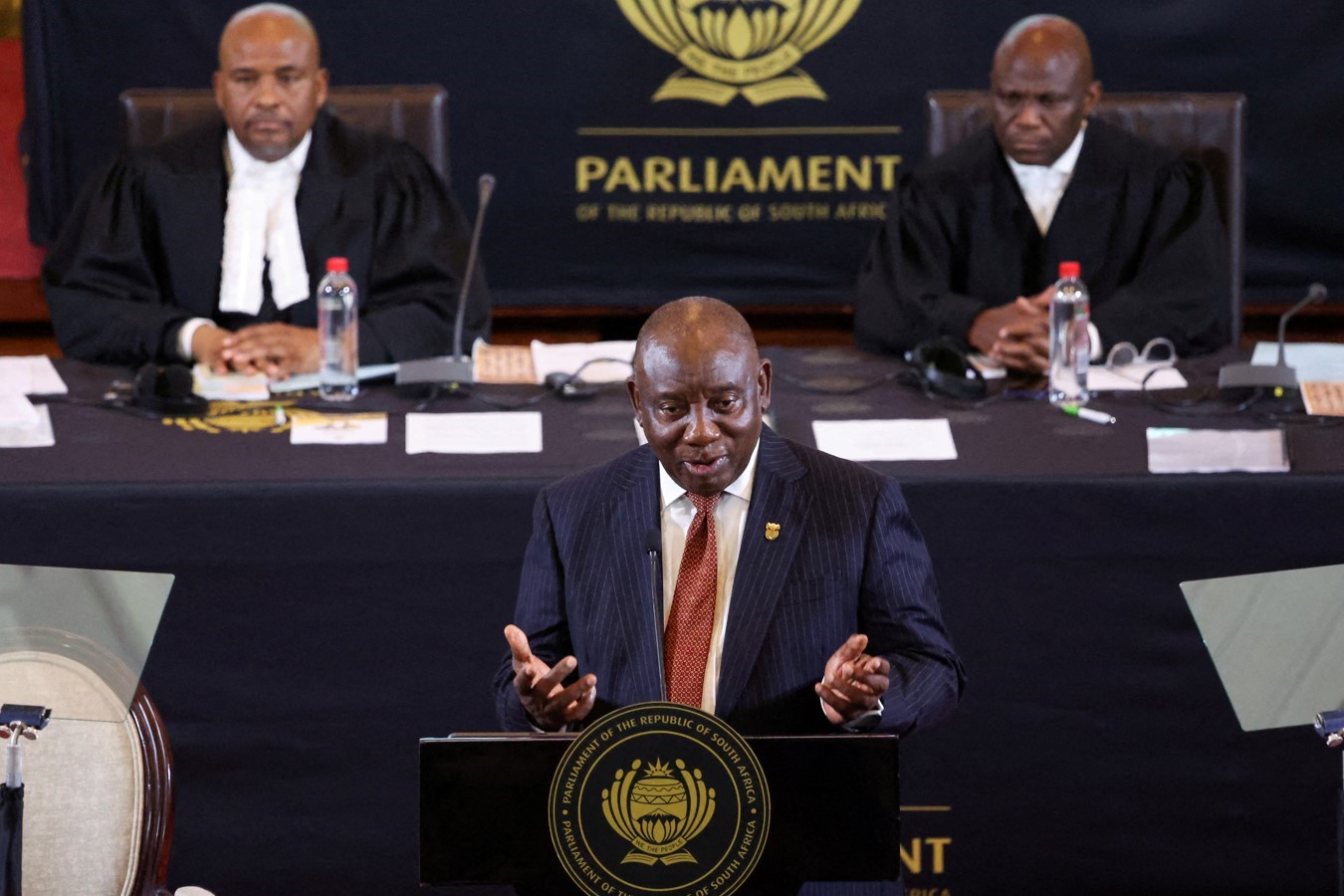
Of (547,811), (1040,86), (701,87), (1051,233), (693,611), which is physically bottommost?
(547,811)

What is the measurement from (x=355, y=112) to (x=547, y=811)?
3.03m

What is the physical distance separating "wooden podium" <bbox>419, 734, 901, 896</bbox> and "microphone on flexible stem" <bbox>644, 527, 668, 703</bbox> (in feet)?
1.59

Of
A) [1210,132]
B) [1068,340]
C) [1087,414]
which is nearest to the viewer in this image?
[1087,414]

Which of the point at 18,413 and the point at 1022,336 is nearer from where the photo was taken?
the point at 18,413

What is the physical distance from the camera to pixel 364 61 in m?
6.24

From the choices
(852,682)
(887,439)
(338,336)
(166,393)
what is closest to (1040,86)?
(887,439)

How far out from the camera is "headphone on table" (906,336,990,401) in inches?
150

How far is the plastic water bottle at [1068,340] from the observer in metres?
3.87

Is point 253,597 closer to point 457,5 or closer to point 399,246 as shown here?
point 399,246

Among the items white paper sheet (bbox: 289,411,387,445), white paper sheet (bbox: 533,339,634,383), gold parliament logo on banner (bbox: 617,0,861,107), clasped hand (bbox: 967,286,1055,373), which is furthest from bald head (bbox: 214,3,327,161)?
gold parliament logo on banner (bbox: 617,0,861,107)

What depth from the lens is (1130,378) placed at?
4062 mm

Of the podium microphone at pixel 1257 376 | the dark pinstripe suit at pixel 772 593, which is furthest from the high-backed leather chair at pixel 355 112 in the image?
the dark pinstripe suit at pixel 772 593

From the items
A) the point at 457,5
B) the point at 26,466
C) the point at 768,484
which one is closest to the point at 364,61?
the point at 457,5

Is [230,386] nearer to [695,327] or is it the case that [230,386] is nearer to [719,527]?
[719,527]
